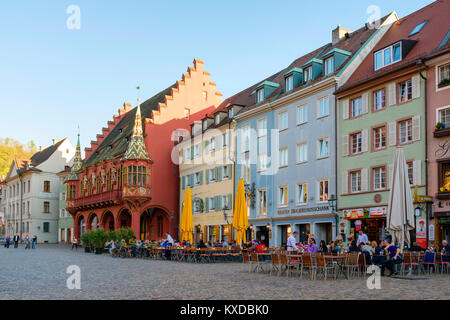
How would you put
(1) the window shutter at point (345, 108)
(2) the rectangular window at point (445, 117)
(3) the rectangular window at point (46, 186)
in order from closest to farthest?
(2) the rectangular window at point (445, 117)
(1) the window shutter at point (345, 108)
(3) the rectangular window at point (46, 186)

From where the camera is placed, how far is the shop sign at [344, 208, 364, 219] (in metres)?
28.5

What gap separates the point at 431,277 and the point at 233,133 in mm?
25318

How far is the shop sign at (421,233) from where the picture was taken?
24.6 m

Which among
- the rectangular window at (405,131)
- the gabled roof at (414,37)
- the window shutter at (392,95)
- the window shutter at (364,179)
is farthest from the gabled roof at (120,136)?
the rectangular window at (405,131)

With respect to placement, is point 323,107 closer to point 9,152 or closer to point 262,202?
point 262,202

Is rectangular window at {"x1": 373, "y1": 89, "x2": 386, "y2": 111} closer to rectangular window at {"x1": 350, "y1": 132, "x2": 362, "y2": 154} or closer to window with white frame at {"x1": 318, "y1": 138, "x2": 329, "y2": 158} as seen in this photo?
rectangular window at {"x1": 350, "y1": 132, "x2": 362, "y2": 154}

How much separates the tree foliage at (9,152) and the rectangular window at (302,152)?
64546 millimetres

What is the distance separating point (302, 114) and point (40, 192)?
49.9m

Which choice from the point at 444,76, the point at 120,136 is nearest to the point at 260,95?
the point at 444,76

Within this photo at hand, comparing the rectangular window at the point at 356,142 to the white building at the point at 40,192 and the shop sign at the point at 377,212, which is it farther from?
the white building at the point at 40,192

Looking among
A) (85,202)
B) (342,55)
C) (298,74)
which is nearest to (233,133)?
(298,74)

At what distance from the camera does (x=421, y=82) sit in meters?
26.0

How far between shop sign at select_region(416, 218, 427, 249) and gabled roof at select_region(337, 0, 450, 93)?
7.40 meters

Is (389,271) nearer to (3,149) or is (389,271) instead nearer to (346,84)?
(346,84)
